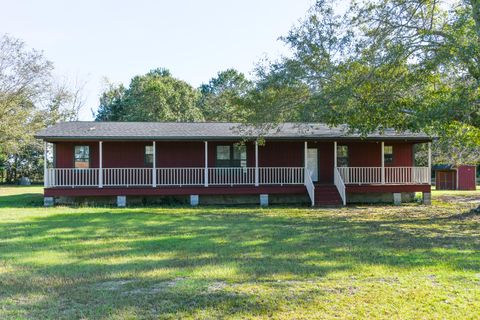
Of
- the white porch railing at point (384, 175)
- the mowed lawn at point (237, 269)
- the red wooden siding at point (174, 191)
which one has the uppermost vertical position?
the white porch railing at point (384, 175)

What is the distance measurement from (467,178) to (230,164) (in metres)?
22.0

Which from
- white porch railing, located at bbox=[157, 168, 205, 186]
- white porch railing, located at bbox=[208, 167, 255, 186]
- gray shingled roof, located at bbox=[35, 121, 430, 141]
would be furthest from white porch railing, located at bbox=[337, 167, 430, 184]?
white porch railing, located at bbox=[157, 168, 205, 186]

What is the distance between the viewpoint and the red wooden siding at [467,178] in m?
32.4

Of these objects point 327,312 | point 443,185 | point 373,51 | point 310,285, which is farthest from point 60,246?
point 443,185

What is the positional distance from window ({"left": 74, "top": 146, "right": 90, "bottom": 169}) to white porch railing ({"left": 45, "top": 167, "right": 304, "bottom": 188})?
102 centimetres

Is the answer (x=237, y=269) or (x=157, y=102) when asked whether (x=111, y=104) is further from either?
(x=237, y=269)

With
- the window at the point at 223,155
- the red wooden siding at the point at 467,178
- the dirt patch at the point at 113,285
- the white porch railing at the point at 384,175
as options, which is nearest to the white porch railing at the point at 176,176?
the window at the point at 223,155

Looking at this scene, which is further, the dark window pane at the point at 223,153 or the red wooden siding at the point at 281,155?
the red wooden siding at the point at 281,155

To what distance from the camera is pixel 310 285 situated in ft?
18.5

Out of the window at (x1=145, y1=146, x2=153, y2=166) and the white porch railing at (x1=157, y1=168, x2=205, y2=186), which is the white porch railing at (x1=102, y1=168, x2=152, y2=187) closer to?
the white porch railing at (x1=157, y1=168, x2=205, y2=186)

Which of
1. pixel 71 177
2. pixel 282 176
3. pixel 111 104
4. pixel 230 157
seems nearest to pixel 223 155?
pixel 230 157

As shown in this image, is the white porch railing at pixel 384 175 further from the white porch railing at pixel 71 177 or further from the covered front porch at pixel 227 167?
the white porch railing at pixel 71 177

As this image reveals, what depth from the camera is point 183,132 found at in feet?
61.3

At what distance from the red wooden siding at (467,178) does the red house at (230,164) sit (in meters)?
14.4
